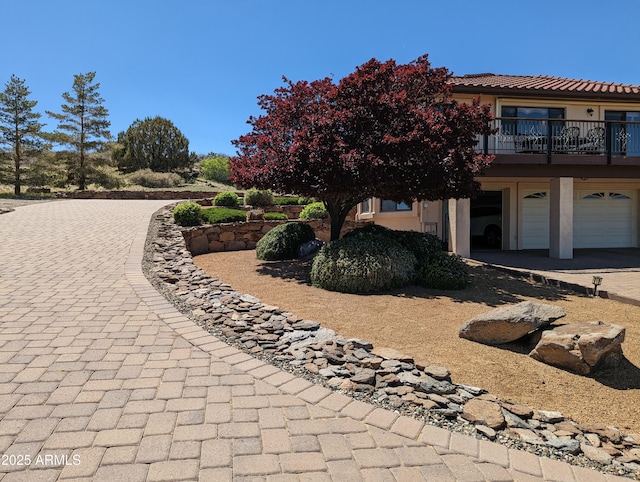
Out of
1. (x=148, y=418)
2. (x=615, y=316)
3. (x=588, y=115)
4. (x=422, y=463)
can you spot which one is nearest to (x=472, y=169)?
(x=615, y=316)

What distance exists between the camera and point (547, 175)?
11.9m

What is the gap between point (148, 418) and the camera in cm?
273

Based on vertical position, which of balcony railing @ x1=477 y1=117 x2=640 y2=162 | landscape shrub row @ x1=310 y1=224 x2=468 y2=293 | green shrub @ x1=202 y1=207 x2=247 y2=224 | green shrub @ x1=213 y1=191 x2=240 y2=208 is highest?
balcony railing @ x1=477 y1=117 x2=640 y2=162

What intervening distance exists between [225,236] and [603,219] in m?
13.8

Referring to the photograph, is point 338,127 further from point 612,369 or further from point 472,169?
point 612,369

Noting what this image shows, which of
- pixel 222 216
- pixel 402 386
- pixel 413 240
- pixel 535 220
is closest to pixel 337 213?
pixel 413 240

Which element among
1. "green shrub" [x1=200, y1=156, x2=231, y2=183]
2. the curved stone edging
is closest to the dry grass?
the curved stone edging

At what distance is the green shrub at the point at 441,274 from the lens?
750 centimetres

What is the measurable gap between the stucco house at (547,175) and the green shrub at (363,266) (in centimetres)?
381

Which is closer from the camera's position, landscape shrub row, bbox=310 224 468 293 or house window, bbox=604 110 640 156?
landscape shrub row, bbox=310 224 468 293

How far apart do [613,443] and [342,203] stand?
25.1 feet

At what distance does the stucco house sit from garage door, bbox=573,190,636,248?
0.04 metres

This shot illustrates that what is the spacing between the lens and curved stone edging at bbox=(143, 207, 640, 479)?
2689 millimetres

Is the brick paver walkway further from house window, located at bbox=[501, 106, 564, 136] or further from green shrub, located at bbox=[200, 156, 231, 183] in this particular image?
green shrub, located at bbox=[200, 156, 231, 183]
